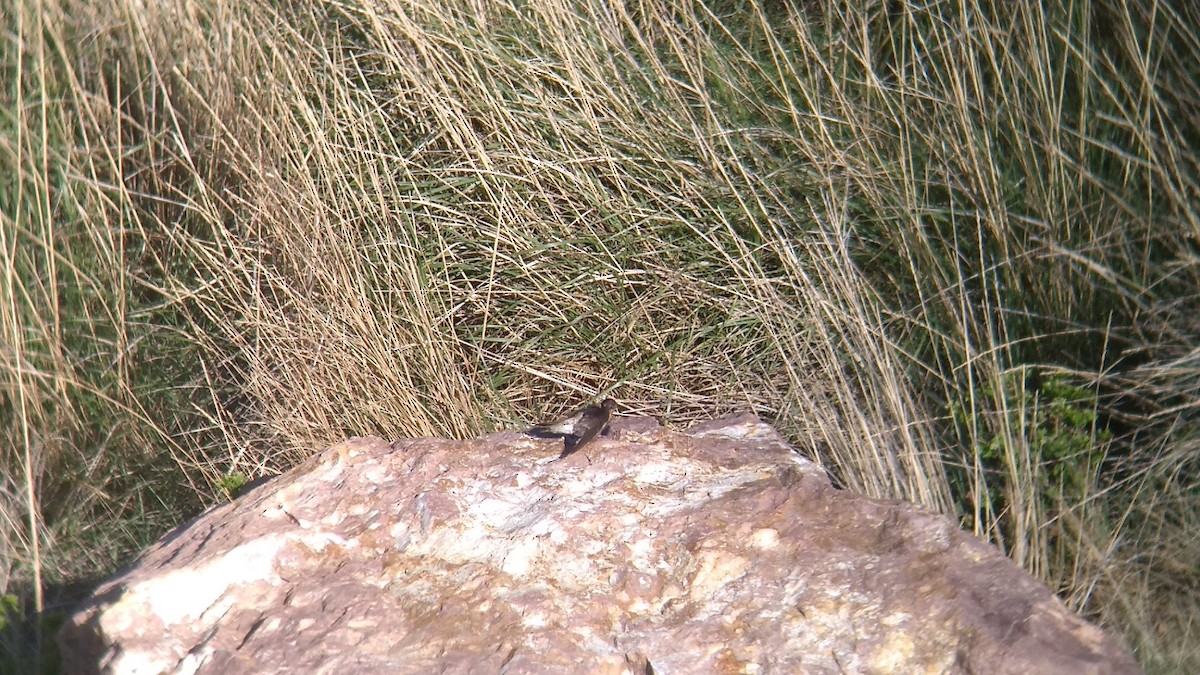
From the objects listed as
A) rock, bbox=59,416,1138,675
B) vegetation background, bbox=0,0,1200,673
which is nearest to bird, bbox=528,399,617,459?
rock, bbox=59,416,1138,675

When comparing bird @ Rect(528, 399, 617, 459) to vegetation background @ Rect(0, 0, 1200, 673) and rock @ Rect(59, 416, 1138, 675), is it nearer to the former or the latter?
rock @ Rect(59, 416, 1138, 675)

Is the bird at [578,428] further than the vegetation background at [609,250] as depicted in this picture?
No

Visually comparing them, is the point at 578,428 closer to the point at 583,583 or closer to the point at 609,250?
the point at 583,583

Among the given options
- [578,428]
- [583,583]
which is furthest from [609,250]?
[583,583]

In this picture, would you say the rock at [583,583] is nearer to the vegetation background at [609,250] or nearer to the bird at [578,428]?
the bird at [578,428]

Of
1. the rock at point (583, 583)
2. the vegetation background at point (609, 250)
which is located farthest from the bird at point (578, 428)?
the vegetation background at point (609, 250)

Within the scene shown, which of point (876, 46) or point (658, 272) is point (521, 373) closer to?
point (658, 272)

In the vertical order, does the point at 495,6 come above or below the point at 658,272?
above

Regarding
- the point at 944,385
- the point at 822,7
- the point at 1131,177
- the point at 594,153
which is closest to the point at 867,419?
the point at 944,385
